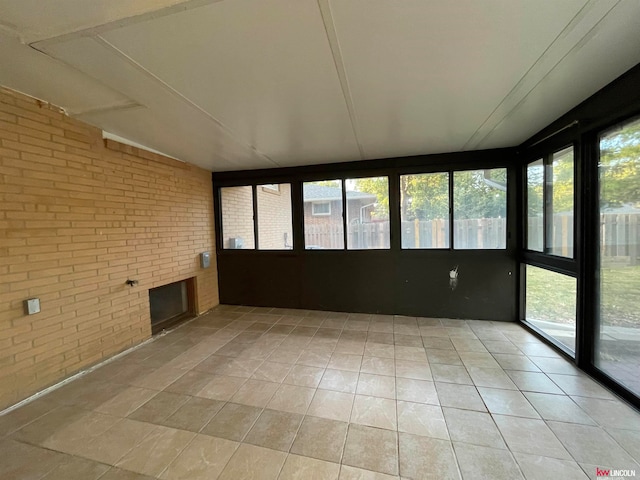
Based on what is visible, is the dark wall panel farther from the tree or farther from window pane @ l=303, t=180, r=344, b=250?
the tree

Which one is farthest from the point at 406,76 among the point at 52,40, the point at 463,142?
the point at 52,40

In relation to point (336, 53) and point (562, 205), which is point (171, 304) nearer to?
point (336, 53)

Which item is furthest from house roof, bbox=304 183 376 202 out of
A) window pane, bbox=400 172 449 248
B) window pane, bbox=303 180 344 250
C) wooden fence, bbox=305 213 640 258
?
window pane, bbox=400 172 449 248

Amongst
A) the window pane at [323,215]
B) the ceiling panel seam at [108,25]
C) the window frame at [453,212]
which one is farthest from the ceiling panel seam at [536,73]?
the window pane at [323,215]

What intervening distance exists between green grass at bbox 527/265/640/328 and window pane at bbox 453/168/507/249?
640 mm

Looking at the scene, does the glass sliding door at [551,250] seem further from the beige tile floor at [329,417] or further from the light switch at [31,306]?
the light switch at [31,306]

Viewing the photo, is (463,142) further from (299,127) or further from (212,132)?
(212,132)

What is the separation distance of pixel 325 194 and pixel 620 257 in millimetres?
3357

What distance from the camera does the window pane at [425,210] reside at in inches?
152

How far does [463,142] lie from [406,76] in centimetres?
190

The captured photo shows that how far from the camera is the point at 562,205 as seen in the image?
2781 mm

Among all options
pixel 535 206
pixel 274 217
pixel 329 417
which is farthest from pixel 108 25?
pixel 535 206

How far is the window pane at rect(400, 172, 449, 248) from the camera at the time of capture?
152 inches

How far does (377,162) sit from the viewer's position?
13.2ft
